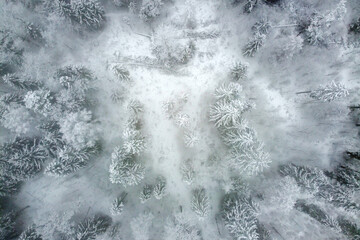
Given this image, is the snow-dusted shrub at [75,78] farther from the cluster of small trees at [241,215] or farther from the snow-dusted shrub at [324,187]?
the snow-dusted shrub at [324,187]

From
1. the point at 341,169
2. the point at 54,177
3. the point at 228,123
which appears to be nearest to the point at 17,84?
the point at 54,177

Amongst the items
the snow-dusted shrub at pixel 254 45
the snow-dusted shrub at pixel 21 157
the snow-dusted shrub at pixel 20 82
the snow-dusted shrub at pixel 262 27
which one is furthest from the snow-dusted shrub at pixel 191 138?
the snow-dusted shrub at pixel 20 82

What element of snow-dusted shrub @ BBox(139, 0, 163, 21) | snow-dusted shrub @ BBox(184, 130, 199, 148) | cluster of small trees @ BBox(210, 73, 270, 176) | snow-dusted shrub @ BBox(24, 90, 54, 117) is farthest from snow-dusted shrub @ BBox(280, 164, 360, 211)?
snow-dusted shrub @ BBox(24, 90, 54, 117)

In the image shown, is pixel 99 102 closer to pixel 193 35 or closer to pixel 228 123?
pixel 193 35

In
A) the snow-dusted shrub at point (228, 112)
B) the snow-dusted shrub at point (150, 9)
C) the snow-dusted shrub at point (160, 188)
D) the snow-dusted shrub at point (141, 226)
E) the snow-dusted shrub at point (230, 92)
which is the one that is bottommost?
the snow-dusted shrub at point (141, 226)

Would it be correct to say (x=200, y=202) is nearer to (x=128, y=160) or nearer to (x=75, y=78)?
(x=128, y=160)

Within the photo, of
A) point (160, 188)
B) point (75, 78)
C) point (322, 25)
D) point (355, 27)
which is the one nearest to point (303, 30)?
point (322, 25)

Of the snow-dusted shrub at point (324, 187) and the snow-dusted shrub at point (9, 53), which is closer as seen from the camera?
the snow-dusted shrub at point (324, 187)
